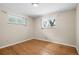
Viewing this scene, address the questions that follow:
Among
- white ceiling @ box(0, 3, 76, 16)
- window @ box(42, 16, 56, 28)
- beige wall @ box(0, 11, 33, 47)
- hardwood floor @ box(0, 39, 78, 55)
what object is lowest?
hardwood floor @ box(0, 39, 78, 55)

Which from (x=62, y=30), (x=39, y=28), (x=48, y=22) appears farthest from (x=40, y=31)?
(x=62, y=30)

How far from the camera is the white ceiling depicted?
92 cm

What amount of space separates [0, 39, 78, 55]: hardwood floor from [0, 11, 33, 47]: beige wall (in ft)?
0.27

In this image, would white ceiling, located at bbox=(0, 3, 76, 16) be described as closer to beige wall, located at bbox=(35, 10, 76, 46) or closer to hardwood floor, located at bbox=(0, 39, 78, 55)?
beige wall, located at bbox=(35, 10, 76, 46)

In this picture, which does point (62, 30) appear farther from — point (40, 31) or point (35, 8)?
point (35, 8)

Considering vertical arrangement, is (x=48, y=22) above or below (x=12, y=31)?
above

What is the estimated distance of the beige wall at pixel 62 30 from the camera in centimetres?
96

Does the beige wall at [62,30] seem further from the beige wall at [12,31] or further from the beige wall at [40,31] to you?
the beige wall at [12,31]

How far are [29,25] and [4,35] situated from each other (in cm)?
38

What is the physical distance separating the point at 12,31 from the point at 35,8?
0.46 m

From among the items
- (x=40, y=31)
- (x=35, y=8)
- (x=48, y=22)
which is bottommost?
(x=40, y=31)

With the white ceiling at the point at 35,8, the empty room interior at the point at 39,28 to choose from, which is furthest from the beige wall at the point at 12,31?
the white ceiling at the point at 35,8

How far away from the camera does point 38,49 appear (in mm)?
1020

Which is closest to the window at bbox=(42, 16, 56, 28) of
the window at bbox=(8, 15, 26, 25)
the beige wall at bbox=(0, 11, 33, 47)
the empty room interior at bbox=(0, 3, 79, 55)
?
the empty room interior at bbox=(0, 3, 79, 55)
